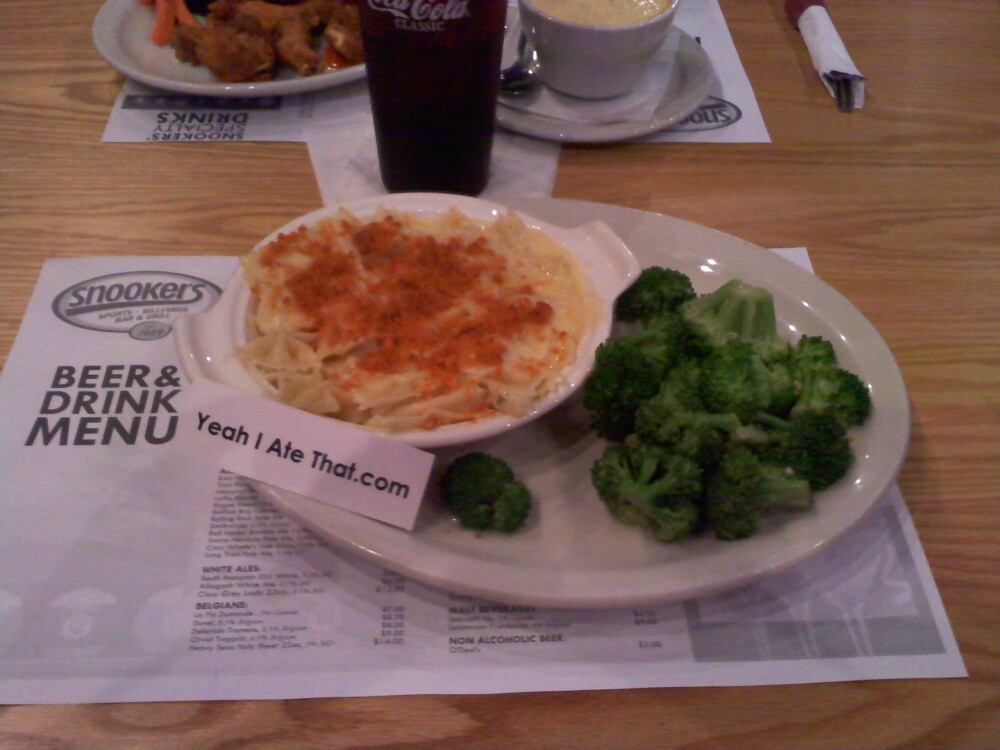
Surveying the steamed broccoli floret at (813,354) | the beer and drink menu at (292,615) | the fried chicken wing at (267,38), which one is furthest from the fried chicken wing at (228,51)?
the steamed broccoli floret at (813,354)

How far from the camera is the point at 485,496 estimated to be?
85cm

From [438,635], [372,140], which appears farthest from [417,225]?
[438,635]

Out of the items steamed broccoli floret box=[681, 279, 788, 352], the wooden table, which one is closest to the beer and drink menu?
the wooden table

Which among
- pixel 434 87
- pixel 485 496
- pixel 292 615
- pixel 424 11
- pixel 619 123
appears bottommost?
pixel 292 615

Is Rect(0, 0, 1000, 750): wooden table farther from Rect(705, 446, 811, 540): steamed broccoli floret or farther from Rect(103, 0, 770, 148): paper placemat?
Rect(705, 446, 811, 540): steamed broccoli floret

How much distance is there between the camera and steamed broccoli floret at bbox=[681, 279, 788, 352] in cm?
100

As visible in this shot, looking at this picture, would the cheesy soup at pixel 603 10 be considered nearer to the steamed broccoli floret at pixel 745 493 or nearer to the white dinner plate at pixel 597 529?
the white dinner plate at pixel 597 529

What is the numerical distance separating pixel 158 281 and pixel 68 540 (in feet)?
1.69

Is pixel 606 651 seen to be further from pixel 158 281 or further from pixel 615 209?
pixel 158 281

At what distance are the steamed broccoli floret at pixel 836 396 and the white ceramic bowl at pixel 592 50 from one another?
31.5 inches

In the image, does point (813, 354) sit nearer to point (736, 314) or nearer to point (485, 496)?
point (736, 314)

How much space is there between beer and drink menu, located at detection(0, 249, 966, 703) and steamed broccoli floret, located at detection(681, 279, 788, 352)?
312 mm

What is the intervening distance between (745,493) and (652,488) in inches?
4.3

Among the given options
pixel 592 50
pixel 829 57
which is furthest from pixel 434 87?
pixel 829 57
